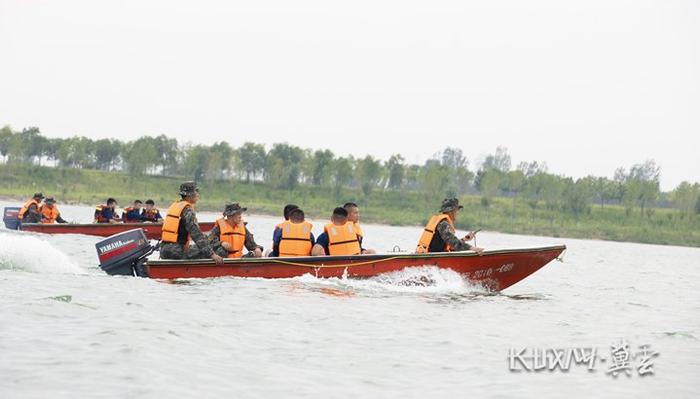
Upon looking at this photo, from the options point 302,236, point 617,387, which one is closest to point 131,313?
point 302,236

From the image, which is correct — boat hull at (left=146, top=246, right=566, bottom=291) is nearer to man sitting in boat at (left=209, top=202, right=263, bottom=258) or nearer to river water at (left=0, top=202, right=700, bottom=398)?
river water at (left=0, top=202, right=700, bottom=398)

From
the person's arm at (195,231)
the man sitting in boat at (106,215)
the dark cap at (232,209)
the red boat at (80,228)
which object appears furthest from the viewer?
the man sitting in boat at (106,215)

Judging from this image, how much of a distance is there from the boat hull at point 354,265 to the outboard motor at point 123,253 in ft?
1.86

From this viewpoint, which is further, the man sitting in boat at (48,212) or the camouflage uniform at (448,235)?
the man sitting in boat at (48,212)

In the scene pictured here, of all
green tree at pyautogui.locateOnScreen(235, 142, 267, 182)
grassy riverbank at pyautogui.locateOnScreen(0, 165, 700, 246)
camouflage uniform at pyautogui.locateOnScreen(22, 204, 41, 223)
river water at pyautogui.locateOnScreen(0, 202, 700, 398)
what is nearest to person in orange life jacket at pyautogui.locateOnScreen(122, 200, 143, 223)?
camouflage uniform at pyautogui.locateOnScreen(22, 204, 41, 223)

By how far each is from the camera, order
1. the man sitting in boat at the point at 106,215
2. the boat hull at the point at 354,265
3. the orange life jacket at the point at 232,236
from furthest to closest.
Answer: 1. the man sitting in boat at the point at 106,215
2. the orange life jacket at the point at 232,236
3. the boat hull at the point at 354,265

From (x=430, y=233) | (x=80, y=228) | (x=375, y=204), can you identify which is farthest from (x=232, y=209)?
(x=375, y=204)

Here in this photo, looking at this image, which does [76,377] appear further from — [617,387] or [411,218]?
[411,218]

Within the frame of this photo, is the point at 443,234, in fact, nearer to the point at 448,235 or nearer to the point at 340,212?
the point at 448,235

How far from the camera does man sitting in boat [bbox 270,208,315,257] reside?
1516cm

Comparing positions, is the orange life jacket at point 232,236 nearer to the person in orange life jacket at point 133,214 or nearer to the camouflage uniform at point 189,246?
the camouflage uniform at point 189,246

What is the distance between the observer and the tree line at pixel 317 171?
99.8 metres

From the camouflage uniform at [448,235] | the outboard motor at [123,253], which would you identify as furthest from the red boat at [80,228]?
the camouflage uniform at [448,235]

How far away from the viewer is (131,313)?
1084 cm
